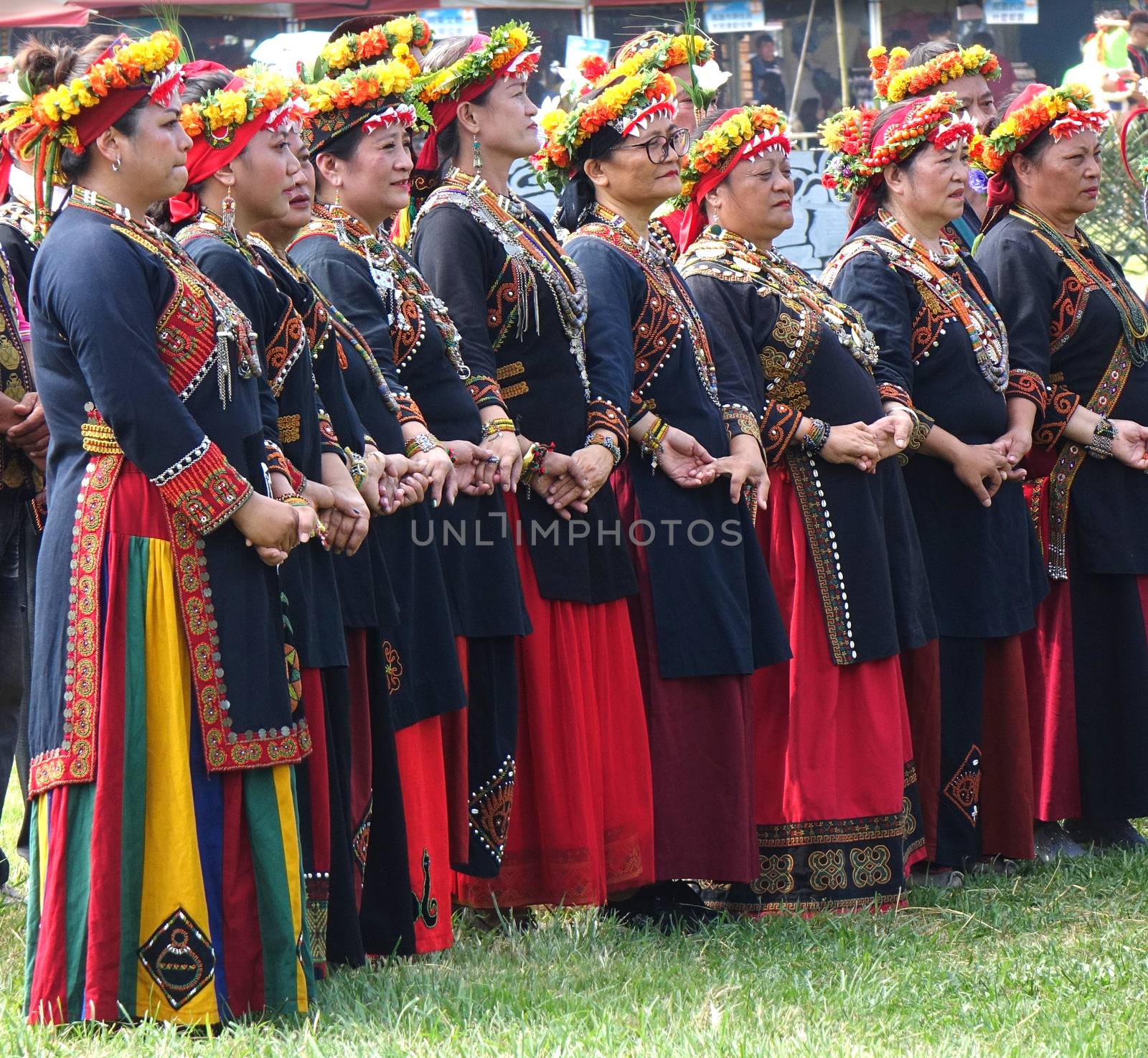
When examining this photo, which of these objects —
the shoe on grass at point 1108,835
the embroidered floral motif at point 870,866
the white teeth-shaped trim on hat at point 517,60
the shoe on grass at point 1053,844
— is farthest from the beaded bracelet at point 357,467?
the shoe on grass at point 1108,835

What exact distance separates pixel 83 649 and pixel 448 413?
129cm

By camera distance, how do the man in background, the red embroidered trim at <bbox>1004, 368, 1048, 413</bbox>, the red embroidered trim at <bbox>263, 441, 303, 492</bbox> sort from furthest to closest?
the man in background, the red embroidered trim at <bbox>1004, 368, 1048, 413</bbox>, the red embroidered trim at <bbox>263, 441, 303, 492</bbox>

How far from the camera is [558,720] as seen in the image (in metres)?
4.50

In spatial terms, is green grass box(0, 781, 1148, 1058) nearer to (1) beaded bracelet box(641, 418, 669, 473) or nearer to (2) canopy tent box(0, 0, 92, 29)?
(1) beaded bracelet box(641, 418, 669, 473)

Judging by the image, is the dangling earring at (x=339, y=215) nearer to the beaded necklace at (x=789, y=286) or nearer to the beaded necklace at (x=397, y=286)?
the beaded necklace at (x=397, y=286)

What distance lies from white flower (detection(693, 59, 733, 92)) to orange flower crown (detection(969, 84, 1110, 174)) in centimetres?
104

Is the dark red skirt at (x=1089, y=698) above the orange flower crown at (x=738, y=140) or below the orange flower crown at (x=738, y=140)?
below

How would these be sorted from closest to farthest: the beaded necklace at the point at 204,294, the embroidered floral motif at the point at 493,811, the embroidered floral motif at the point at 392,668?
the beaded necklace at the point at 204,294
the embroidered floral motif at the point at 392,668
the embroidered floral motif at the point at 493,811

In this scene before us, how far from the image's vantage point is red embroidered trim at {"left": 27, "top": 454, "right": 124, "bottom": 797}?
329 centimetres

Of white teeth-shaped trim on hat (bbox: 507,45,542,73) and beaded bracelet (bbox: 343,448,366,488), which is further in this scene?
white teeth-shaped trim on hat (bbox: 507,45,542,73)

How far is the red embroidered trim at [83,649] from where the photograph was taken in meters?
3.29

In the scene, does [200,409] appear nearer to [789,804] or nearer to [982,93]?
[789,804]

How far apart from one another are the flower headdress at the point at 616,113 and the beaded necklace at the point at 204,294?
156 centimetres

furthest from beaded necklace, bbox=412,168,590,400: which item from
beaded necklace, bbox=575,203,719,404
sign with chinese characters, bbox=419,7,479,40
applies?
sign with chinese characters, bbox=419,7,479,40
